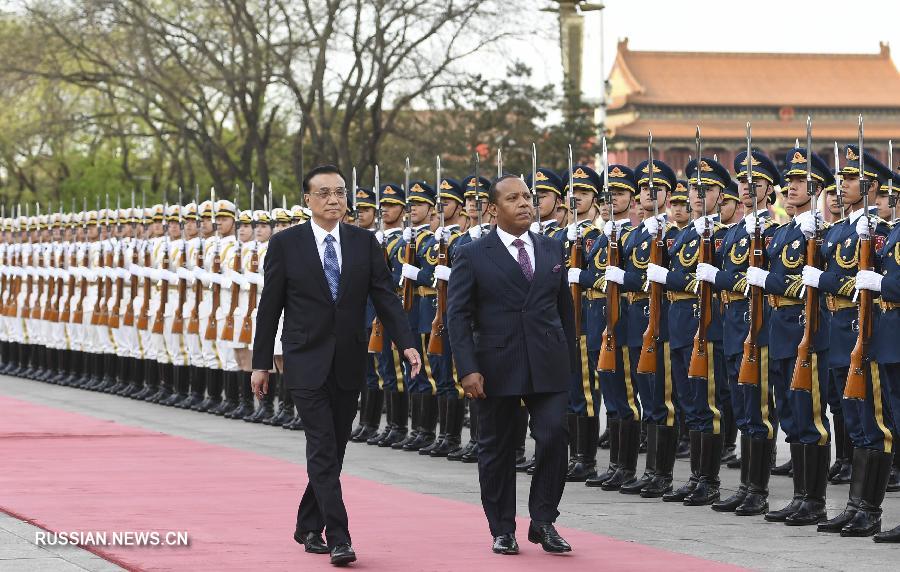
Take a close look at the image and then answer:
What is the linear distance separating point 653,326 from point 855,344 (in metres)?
1.71

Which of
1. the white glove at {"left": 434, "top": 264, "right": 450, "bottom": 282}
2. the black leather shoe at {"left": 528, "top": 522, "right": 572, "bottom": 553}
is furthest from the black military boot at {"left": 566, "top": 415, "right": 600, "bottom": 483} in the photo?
the black leather shoe at {"left": 528, "top": 522, "right": 572, "bottom": 553}

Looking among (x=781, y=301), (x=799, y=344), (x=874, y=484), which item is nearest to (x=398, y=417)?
(x=781, y=301)

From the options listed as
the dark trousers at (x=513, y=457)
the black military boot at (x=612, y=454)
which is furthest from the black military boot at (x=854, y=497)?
the black military boot at (x=612, y=454)

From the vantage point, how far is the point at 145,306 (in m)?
18.2

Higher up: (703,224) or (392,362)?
(703,224)

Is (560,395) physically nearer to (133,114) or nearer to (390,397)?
(390,397)

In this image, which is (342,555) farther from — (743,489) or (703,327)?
(703,327)

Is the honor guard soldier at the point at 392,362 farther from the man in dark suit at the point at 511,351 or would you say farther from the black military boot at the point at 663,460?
the man in dark suit at the point at 511,351

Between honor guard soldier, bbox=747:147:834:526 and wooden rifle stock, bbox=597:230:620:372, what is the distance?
123 cm

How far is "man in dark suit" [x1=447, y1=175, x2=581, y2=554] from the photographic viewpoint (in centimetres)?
811

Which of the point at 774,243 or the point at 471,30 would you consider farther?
the point at 471,30

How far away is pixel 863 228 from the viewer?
28.6 ft

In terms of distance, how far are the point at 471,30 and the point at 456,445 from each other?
16791 mm

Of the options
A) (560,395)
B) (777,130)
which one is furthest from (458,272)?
(777,130)
